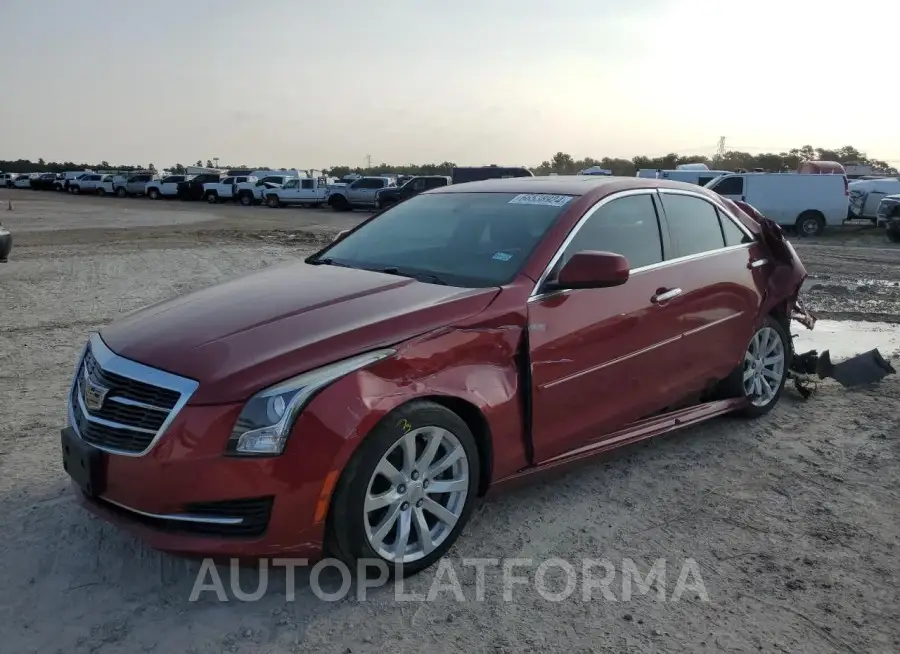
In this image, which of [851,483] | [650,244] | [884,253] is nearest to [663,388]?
[650,244]

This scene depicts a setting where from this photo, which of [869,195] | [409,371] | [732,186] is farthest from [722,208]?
[869,195]

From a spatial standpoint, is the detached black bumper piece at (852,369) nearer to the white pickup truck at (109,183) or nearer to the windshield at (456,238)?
the windshield at (456,238)

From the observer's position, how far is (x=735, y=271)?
5043 millimetres

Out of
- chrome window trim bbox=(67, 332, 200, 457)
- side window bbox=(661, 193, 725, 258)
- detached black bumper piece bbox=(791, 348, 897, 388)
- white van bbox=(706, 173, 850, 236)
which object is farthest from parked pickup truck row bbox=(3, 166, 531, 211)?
chrome window trim bbox=(67, 332, 200, 457)

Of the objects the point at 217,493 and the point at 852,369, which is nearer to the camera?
the point at 217,493

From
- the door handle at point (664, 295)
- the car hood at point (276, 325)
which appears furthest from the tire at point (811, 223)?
the car hood at point (276, 325)

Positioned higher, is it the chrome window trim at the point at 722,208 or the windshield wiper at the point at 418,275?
the chrome window trim at the point at 722,208

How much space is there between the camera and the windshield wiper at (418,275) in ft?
12.5

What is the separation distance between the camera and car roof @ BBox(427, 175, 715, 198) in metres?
4.38

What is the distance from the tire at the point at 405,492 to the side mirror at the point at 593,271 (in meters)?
0.91

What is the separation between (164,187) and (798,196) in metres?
38.0

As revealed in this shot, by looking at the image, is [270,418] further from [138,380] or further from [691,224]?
[691,224]

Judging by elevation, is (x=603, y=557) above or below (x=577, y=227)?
below

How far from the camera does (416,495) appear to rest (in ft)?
10.7
